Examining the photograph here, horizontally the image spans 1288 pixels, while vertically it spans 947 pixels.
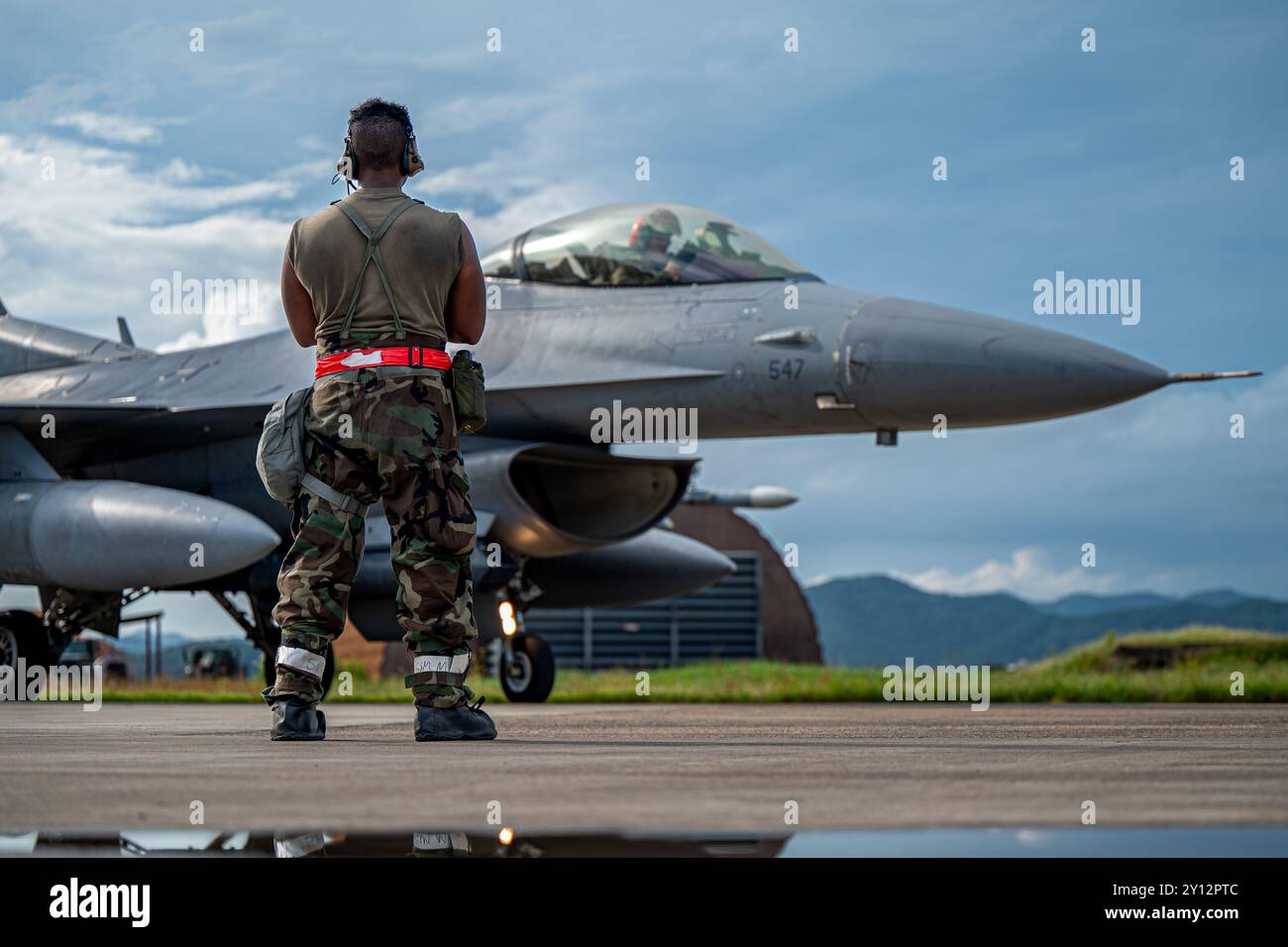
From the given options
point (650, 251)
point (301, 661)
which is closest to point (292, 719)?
point (301, 661)

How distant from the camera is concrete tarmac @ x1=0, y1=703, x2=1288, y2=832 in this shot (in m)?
2.62

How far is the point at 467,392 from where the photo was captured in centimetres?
504

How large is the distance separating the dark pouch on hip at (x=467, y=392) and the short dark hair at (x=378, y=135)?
0.71 meters

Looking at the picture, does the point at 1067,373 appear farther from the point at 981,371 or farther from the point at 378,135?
the point at 378,135

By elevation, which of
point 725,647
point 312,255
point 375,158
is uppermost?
point 375,158

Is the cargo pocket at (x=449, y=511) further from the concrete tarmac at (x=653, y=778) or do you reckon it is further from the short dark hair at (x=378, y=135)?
the short dark hair at (x=378, y=135)

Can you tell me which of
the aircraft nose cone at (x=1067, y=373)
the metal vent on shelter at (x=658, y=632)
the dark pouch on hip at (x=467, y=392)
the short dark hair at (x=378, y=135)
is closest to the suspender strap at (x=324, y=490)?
the dark pouch on hip at (x=467, y=392)

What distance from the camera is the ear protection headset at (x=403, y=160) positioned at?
204 inches

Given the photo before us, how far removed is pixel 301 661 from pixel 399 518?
0.56 metres
